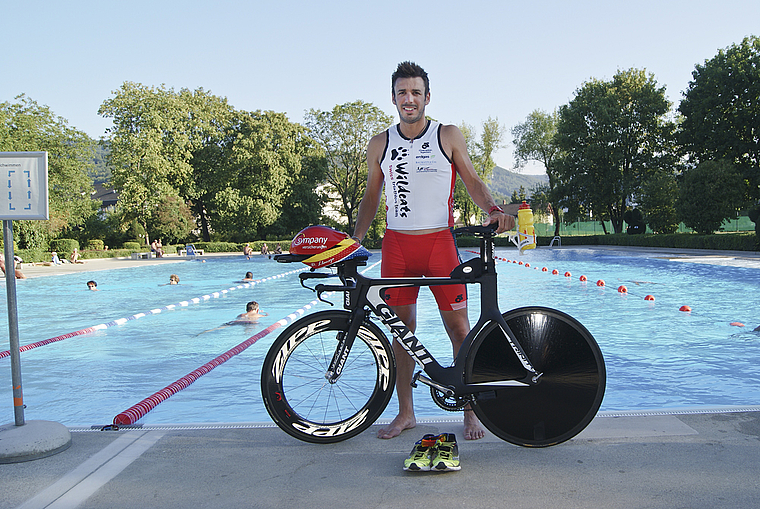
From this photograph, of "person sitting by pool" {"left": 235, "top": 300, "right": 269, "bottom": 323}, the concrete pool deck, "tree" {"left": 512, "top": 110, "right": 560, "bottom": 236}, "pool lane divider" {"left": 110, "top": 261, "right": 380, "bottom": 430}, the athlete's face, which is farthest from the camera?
"tree" {"left": 512, "top": 110, "right": 560, "bottom": 236}

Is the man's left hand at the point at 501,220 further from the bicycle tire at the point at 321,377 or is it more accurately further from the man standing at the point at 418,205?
the bicycle tire at the point at 321,377

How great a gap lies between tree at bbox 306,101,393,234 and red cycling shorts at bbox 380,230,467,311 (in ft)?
149

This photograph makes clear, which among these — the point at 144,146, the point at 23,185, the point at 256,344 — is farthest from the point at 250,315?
the point at 144,146

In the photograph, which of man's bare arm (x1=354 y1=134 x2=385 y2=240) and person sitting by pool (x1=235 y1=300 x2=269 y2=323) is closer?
man's bare arm (x1=354 y1=134 x2=385 y2=240)

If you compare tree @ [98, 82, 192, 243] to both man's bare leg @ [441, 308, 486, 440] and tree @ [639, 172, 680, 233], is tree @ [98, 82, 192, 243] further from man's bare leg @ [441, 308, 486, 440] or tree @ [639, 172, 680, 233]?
man's bare leg @ [441, 308, 486, 440]

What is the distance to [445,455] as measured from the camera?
2568 millimetres

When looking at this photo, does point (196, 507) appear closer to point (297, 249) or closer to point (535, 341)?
point (297, 249)

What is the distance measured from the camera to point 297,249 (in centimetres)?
278

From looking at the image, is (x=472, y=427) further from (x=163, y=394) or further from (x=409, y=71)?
(x=163, y=394)

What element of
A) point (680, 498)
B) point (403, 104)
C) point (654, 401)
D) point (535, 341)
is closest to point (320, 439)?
point (535, 341)

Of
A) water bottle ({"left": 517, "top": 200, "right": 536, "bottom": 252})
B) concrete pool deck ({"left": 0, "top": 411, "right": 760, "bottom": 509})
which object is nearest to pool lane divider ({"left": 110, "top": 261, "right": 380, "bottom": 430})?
concrete pool deck ({"left": 0, "top": 411, "right": 760, "bottom": 509})

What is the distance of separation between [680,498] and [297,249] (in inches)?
74.7

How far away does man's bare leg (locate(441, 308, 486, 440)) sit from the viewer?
300 cm

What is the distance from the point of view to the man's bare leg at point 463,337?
3.00 m
